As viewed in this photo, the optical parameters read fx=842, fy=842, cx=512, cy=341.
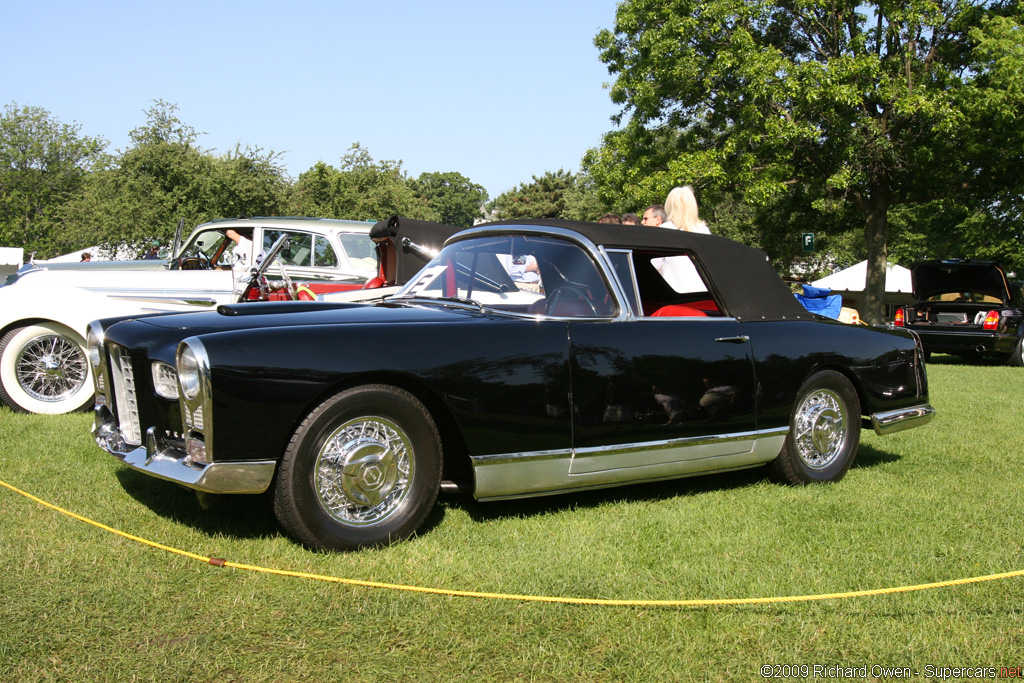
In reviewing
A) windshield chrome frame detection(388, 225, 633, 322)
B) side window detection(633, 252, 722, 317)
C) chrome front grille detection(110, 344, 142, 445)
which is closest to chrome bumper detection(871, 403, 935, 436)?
side window detection(633, 252, 722, 317)

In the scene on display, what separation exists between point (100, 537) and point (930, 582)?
11.8ft

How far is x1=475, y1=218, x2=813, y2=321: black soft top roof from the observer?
470 centimetres

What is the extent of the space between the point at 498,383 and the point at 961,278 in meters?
13.9

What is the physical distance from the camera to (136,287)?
26.9 feet

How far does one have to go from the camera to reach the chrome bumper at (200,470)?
3369 millimetres

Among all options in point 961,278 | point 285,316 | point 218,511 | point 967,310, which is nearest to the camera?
point 285,316

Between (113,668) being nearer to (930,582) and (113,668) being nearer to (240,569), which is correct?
(240,569)

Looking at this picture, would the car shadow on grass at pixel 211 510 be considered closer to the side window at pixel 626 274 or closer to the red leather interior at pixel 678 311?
the side window at pixel 626 274

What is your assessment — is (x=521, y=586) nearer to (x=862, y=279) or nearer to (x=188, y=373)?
(x=188, y=373)

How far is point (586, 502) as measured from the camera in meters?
4.72

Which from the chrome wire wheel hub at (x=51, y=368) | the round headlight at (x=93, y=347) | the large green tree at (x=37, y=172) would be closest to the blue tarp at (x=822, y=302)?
the round headlight at (x=93, y=347)

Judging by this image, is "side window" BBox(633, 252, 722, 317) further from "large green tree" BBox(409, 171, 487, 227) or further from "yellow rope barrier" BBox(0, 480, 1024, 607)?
"large green tree" BBox(409, 171, 487, 227)

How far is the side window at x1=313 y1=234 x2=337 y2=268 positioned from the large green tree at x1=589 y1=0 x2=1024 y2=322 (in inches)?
462

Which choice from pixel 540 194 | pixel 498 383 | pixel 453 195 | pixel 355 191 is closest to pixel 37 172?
pixel 355 191
